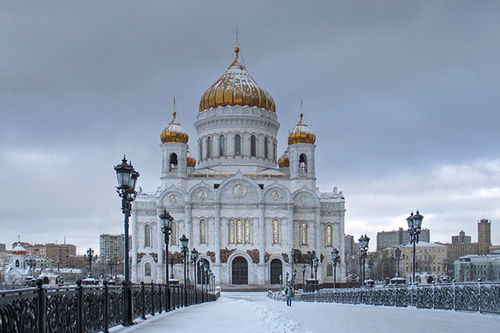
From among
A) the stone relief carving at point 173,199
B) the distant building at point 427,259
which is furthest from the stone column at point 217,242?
the distant building at point 427,259

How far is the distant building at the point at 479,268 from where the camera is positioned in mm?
107688

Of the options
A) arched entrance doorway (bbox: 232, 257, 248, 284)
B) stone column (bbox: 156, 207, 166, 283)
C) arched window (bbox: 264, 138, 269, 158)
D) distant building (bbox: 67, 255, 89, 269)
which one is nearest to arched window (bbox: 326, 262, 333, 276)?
arched entrance doorway (bbox: 232, 257, 248, 284)

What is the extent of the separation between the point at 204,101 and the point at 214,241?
639 inches

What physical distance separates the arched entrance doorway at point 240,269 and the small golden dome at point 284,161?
47.8 ft

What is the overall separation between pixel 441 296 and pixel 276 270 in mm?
48620

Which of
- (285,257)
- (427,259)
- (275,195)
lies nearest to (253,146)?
(275,195)

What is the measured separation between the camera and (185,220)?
218ft

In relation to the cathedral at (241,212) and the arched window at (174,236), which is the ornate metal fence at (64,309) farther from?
the arched window at (174,236)

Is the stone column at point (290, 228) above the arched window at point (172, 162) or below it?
below

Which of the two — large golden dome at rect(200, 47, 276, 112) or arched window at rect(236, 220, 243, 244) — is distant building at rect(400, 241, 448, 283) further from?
arched window at rect(236, 220, 243, 244)

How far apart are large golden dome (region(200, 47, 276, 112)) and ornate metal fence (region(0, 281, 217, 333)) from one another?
58323 millimetres

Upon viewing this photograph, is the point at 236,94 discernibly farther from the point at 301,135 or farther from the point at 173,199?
the point at 173,199

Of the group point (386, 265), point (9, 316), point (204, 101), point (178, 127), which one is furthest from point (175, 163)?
point (9, 316)

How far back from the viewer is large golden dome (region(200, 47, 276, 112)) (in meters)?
72.2
